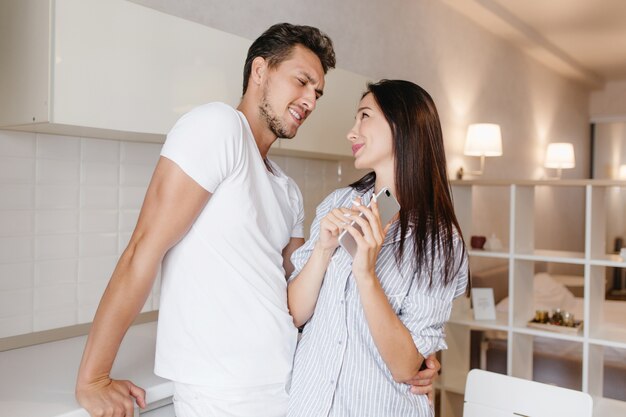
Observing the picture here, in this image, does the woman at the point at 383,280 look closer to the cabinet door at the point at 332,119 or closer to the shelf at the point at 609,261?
the cabinet door at the point at 332,119

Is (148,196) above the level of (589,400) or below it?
above

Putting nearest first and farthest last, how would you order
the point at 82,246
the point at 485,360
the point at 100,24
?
the point at 100,24 → the point at 82,246 → the point at 485,360

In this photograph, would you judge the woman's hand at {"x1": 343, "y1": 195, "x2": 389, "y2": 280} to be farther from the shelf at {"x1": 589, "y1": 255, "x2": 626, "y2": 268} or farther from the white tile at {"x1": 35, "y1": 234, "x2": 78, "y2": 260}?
the shelf at {"x1": 589, "y1": 255, "x2": 626, "y2": 268}

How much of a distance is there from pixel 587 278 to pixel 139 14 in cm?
233

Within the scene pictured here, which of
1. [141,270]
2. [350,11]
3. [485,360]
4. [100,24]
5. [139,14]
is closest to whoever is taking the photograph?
[141,270]

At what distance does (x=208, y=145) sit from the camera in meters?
1.27

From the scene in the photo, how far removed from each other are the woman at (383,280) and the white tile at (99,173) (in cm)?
90

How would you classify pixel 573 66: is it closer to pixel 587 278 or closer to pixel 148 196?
pixel 587 278

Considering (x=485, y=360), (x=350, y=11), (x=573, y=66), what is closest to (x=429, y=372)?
(x=350, y=11)

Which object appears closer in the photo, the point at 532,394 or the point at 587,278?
the point at 532,394

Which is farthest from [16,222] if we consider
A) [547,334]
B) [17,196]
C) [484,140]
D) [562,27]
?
[562,27]

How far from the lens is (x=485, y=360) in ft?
12.6

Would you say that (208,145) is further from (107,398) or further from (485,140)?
(485,140)

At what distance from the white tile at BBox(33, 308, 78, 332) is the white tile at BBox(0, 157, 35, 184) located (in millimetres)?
432
